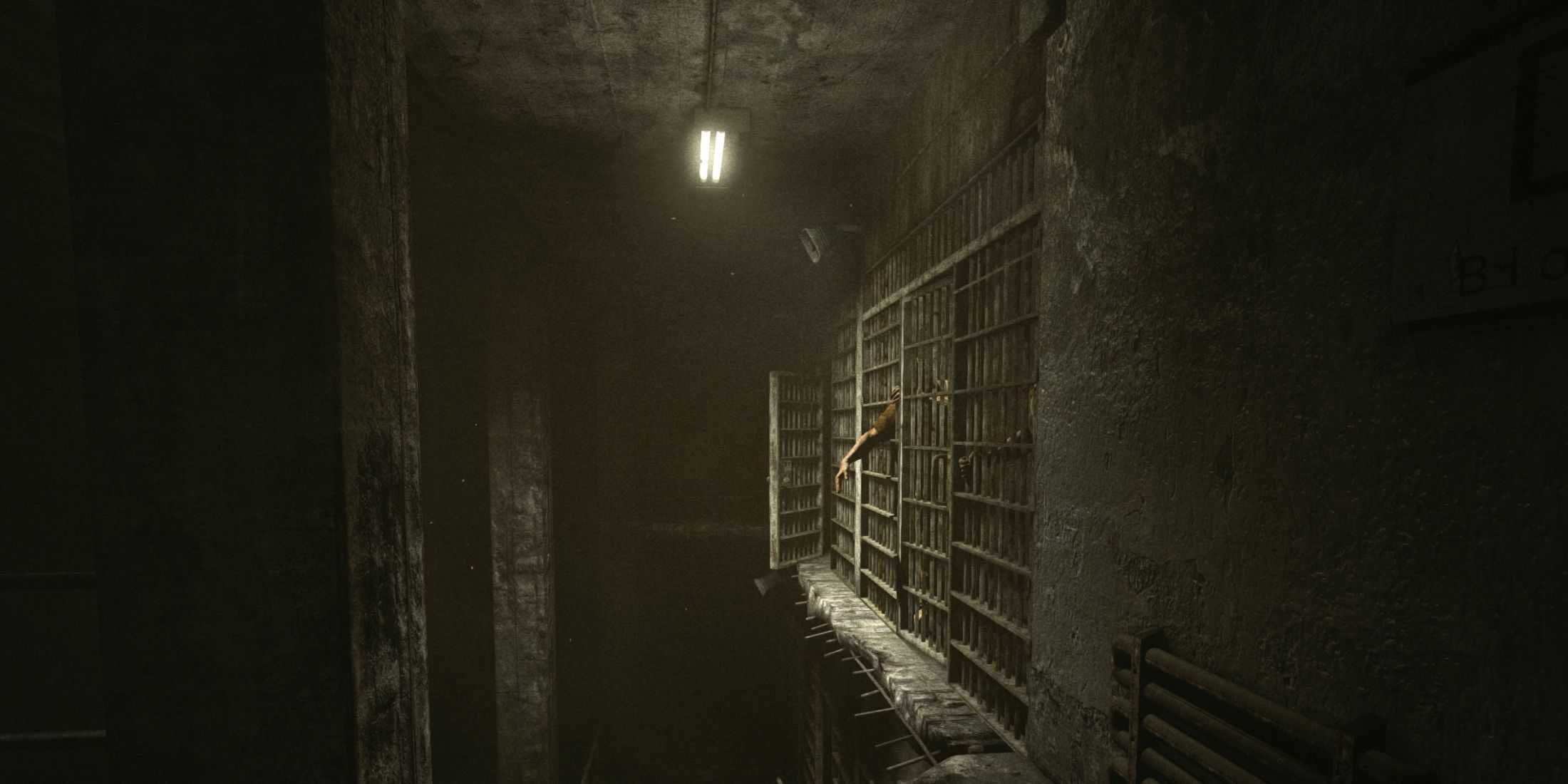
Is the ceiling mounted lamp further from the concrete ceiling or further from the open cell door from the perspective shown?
the open cell door

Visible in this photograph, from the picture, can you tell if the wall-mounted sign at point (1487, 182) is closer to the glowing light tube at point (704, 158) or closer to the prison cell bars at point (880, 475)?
the prison cell bars at point (880, 475)

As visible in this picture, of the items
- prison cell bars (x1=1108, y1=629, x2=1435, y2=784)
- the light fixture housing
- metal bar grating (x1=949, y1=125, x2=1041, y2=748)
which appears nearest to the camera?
prison cell bars (x1=1108, y1=629, x2=1435, y2=784)

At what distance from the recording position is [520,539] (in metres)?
7.03

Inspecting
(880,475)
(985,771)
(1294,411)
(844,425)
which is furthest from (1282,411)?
(844,425)

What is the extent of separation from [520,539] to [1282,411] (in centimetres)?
696

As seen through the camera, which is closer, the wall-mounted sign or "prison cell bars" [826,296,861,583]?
the wall-mounted sign

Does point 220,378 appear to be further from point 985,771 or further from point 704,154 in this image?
point 704,154

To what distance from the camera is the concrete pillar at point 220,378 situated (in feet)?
4.39

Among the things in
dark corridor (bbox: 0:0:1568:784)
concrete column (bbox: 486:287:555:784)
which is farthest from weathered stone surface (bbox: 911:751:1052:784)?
concrete column (bbox: 486:287:555:784)

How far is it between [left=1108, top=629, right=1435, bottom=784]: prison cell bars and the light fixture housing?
5960 millimetres

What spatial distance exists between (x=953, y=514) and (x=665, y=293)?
5.86m

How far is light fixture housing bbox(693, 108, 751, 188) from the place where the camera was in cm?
→ 662

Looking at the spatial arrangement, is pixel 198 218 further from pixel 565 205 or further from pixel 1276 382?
pixel 565 205

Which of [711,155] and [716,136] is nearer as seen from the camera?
[716,136]
